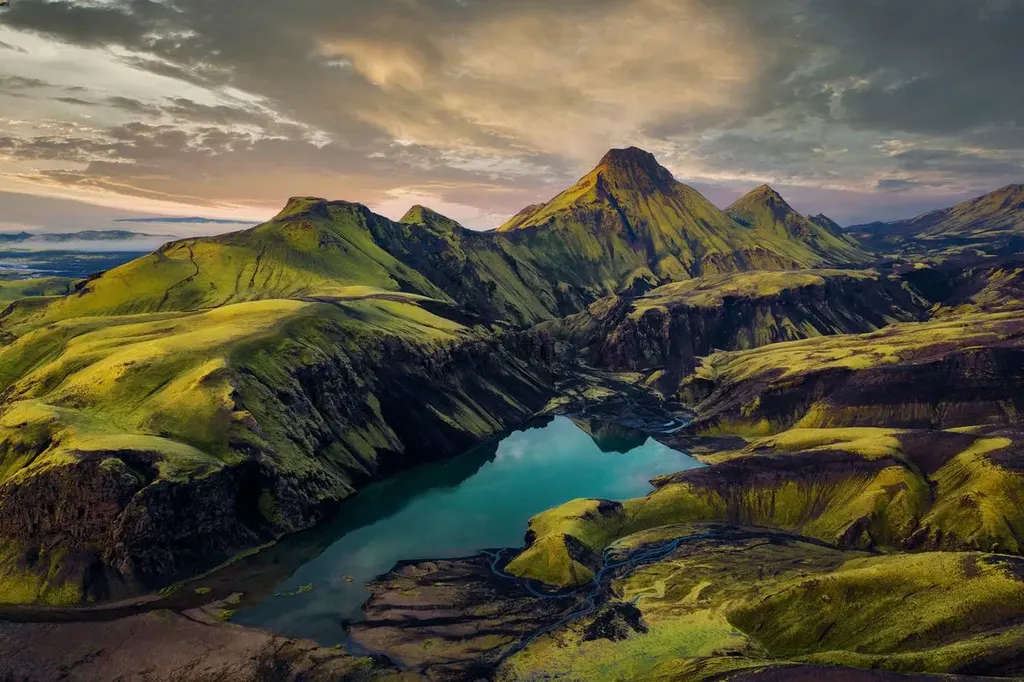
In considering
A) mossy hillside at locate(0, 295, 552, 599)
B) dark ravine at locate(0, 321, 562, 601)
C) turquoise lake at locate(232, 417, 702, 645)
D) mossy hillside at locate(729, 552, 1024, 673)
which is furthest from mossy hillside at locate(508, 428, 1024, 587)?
mossy hillside at locate(0, 295, 552, 599)

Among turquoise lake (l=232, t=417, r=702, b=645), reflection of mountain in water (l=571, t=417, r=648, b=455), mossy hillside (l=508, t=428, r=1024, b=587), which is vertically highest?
mossy hillside (l=508, t=428, r=1024, b=587)

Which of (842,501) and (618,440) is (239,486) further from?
(618,440)

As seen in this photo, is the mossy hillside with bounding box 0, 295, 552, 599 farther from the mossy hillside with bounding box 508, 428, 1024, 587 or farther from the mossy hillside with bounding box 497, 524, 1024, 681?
the mossy hillside with bounding box 497, 524, 1024, 681

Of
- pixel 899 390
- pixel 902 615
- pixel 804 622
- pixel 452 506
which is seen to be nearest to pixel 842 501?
pixel 804 622

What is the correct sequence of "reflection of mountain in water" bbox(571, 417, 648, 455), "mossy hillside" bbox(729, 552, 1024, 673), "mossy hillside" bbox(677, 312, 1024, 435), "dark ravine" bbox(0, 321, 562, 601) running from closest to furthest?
"mossy hillside" bbox(729, 552, 1024, 673), "dark ravine" bbox(0, 321, 562, 601), "mossy hillside" bbox(677, 312, 1024, 435), "reflection of mountain in water" bbox(571, 417, 648, 455)

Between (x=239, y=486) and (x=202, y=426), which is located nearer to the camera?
(x=239, y=486)

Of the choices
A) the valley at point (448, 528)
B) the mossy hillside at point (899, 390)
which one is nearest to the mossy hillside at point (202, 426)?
the valley at point (448, 528)

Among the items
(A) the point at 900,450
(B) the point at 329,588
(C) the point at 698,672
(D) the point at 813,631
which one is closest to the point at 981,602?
(D) the point at 813,631
